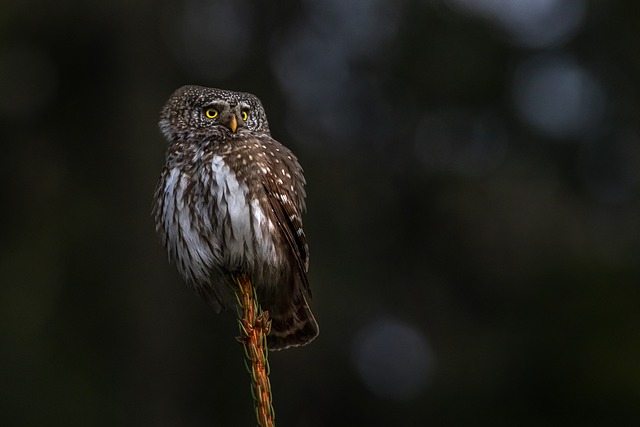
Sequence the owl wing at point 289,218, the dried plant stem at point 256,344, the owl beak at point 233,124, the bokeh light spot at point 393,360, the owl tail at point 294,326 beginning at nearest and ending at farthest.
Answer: the dried plant stem at point 256,344, the owl wing at point 289,218, the owl beak at point 233,124, the owl tail at point 294,326, the bokeh light spot at point 393,360

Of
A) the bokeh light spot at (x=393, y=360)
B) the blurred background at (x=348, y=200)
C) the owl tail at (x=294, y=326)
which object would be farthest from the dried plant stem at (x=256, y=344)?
the bokeh light spot at (x=393, y=360)

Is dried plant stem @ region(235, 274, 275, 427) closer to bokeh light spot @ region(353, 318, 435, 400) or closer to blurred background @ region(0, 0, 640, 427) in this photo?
blurred background @ region(0, 0, 640, 427)

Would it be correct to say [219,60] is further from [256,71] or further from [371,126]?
[371,126]

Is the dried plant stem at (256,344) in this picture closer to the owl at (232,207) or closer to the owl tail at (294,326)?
the owl at (232,207)

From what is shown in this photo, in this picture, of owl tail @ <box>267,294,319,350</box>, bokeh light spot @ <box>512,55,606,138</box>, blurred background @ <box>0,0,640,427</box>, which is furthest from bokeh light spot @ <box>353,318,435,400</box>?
owl tail @ <box>267,294,319,350</box>

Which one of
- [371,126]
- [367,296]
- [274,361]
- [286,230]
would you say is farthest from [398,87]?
[286,230]

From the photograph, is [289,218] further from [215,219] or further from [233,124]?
[233,124]

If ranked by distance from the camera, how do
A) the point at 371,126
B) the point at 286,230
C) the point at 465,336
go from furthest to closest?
the point at 371,126 → the point at 465,336 → the point at 286,230
